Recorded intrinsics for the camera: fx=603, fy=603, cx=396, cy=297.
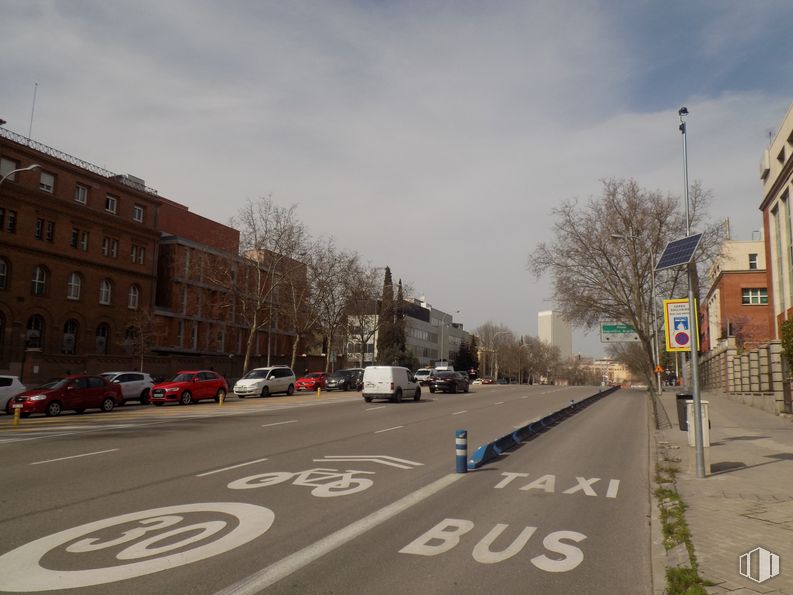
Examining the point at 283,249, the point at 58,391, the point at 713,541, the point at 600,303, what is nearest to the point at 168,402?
the point at 58,391

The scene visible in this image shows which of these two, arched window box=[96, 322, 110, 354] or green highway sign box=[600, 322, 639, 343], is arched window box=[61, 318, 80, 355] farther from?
green highway sign box=[600, 322, 639, 343]

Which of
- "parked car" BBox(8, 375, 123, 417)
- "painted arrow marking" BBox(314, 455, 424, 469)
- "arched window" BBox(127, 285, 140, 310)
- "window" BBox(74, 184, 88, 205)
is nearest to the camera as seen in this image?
"painted arrow marking" BBox(314, 455, 424, 469)

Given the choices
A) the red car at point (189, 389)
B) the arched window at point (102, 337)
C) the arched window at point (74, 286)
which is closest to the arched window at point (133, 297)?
the arched window at point (102, 337)

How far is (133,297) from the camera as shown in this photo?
52.8 m

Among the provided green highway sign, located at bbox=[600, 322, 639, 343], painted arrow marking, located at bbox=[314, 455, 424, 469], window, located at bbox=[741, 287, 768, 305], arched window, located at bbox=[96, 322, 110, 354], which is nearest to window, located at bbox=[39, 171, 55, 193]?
arched window, located at bbox=[96, 322, 110, 354]

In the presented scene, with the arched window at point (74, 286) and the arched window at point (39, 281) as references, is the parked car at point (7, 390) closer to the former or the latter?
the arched window at point (39, 281)

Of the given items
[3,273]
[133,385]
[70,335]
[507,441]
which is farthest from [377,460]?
[70,335]

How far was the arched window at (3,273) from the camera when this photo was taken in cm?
4122

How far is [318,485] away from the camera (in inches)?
345

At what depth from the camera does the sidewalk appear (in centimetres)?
512

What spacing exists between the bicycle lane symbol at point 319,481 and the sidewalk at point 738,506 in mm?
4409

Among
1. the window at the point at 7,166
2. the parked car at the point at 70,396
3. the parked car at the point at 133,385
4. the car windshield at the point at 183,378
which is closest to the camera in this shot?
the parked car at the point at 70,396

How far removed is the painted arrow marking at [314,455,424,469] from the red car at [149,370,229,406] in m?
17.6

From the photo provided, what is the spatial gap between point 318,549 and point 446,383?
3657cm
